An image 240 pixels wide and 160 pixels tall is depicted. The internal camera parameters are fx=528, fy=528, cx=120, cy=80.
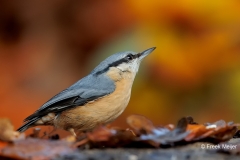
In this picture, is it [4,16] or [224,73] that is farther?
[4,16]

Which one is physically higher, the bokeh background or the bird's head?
the bokeh background

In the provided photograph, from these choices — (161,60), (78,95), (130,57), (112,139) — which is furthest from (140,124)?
(161,60)

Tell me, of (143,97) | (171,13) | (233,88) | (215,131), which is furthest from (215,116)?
(215,131)

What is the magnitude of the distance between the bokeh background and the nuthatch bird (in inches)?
49.2

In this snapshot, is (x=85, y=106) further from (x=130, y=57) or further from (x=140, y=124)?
(x=140, y=124)

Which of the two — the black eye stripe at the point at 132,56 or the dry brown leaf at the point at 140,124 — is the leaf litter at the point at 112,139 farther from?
the black eye stripe at the point at 132,56

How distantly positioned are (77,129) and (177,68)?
6.45 feet

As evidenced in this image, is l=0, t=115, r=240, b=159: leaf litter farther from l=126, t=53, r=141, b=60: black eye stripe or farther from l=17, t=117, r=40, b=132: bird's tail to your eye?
l=126, t=53, r=141, b=60: black eye stripe

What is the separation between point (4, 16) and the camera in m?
6.43

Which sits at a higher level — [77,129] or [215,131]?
[77,129]

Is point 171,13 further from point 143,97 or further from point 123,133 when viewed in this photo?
point 123,133

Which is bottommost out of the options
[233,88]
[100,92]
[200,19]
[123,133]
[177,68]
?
[123,133]

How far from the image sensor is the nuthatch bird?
3852 mm

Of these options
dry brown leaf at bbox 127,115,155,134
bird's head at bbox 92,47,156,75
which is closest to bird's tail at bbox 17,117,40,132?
bird's head at bbox 92,47,156,75
